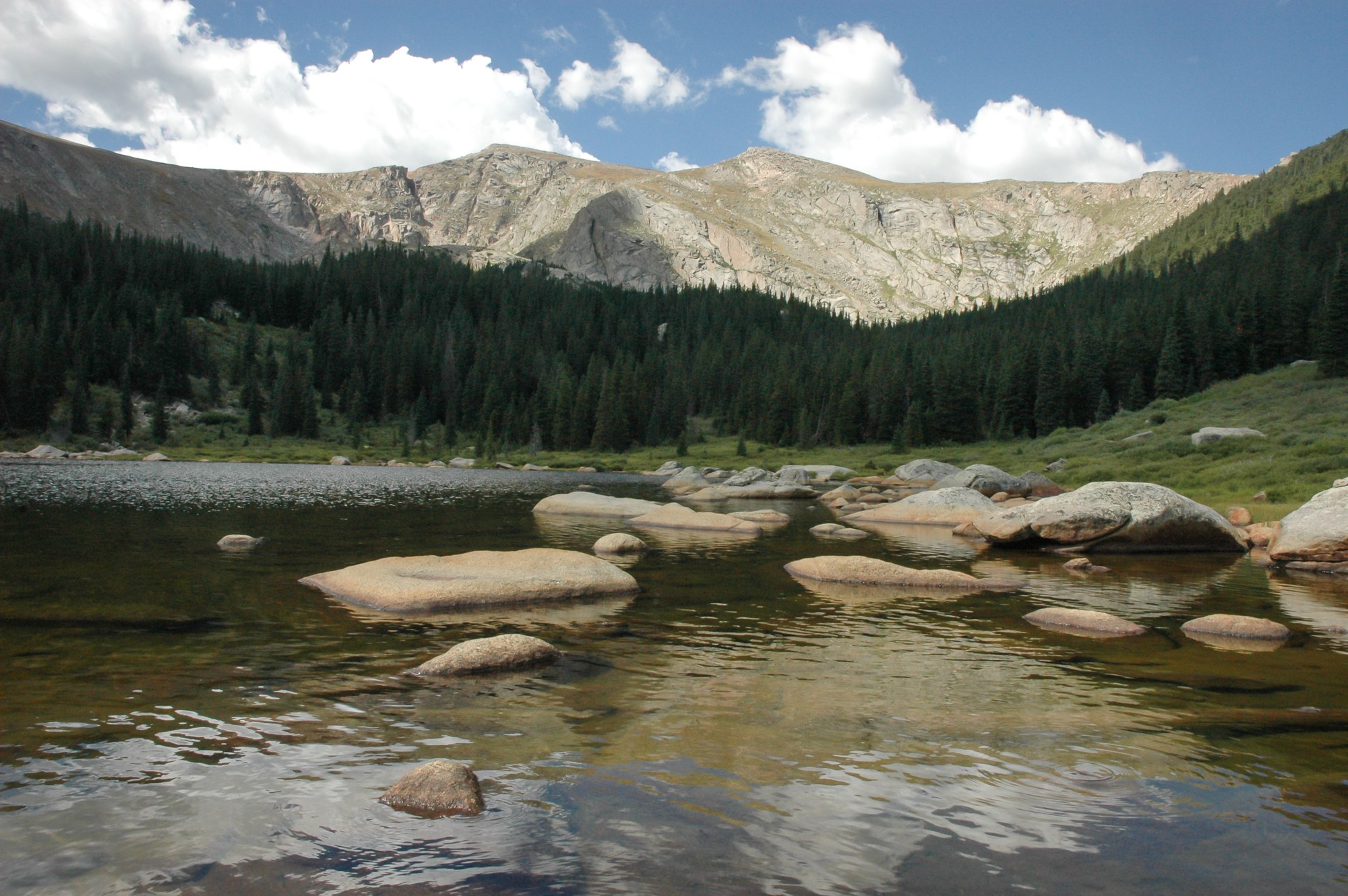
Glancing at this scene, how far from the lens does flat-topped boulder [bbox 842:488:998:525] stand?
3691 centimetres

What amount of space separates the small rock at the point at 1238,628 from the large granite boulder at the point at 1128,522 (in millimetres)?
11999

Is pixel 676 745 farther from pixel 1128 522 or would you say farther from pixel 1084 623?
pixel 1128 522

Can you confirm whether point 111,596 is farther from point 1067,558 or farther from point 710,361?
point 710,361

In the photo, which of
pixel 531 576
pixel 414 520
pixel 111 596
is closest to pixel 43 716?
pixel 111 596

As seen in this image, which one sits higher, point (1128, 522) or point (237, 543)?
point (1128, 522)

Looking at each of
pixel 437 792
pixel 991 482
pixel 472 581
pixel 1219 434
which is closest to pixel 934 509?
pixel 991 482

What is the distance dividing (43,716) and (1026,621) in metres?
17.7

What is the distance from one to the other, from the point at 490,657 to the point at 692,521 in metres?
23.4

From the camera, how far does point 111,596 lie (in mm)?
17062

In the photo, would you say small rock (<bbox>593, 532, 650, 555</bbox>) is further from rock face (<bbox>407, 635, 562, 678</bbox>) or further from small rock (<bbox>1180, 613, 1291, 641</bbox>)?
small rock (<bbox>1180, 613, 1291, 641</bbox>)

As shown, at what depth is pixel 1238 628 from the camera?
15367mm

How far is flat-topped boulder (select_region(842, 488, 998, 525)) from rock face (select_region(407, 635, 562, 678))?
92.1ft

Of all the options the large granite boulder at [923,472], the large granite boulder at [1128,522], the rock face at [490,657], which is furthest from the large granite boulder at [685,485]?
the rock face at [490,657]

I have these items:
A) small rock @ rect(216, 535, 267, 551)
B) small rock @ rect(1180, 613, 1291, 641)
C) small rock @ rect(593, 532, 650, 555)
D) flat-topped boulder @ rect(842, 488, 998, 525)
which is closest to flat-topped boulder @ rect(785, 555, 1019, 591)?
small rock @ rect(1180, 613, 1291, 641)
